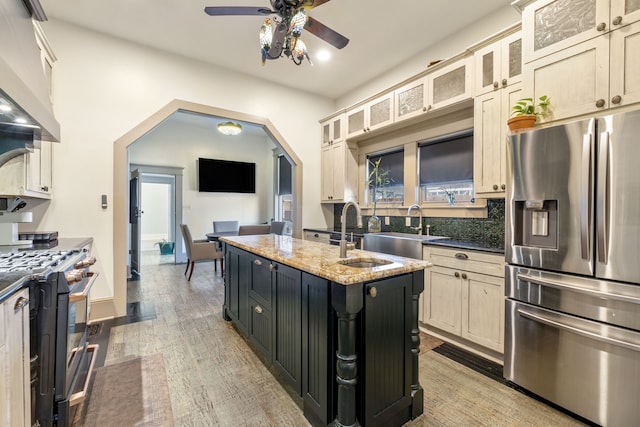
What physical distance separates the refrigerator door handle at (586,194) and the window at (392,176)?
224 centimetres

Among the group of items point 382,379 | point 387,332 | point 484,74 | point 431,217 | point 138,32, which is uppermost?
point 138,32

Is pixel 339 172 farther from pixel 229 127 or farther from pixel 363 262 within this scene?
pixel 363 262

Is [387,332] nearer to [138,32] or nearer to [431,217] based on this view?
[431,217]

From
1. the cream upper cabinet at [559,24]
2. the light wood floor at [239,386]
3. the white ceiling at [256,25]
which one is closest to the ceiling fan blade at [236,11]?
the white ceiling at [256,25]

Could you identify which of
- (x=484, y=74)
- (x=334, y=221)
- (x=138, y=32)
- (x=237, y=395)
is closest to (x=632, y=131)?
(x=484, y=74)

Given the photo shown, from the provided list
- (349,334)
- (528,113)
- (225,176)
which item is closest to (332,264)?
(349,334)

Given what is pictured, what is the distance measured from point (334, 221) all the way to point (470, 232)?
7.87 ft

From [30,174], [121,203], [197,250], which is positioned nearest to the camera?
[30,174]

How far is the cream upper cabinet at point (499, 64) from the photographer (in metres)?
2.27

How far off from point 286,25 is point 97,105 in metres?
2.40

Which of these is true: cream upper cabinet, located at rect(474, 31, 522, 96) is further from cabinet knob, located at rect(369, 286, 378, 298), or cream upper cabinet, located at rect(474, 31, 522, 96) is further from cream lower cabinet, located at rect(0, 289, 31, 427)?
cream lower cabinet, located at rect(0, 289, 31, 427)

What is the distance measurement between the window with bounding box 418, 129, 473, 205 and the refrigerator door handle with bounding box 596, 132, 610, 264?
1.47 metres

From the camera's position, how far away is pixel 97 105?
305cm

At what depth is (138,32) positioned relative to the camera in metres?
3.07
